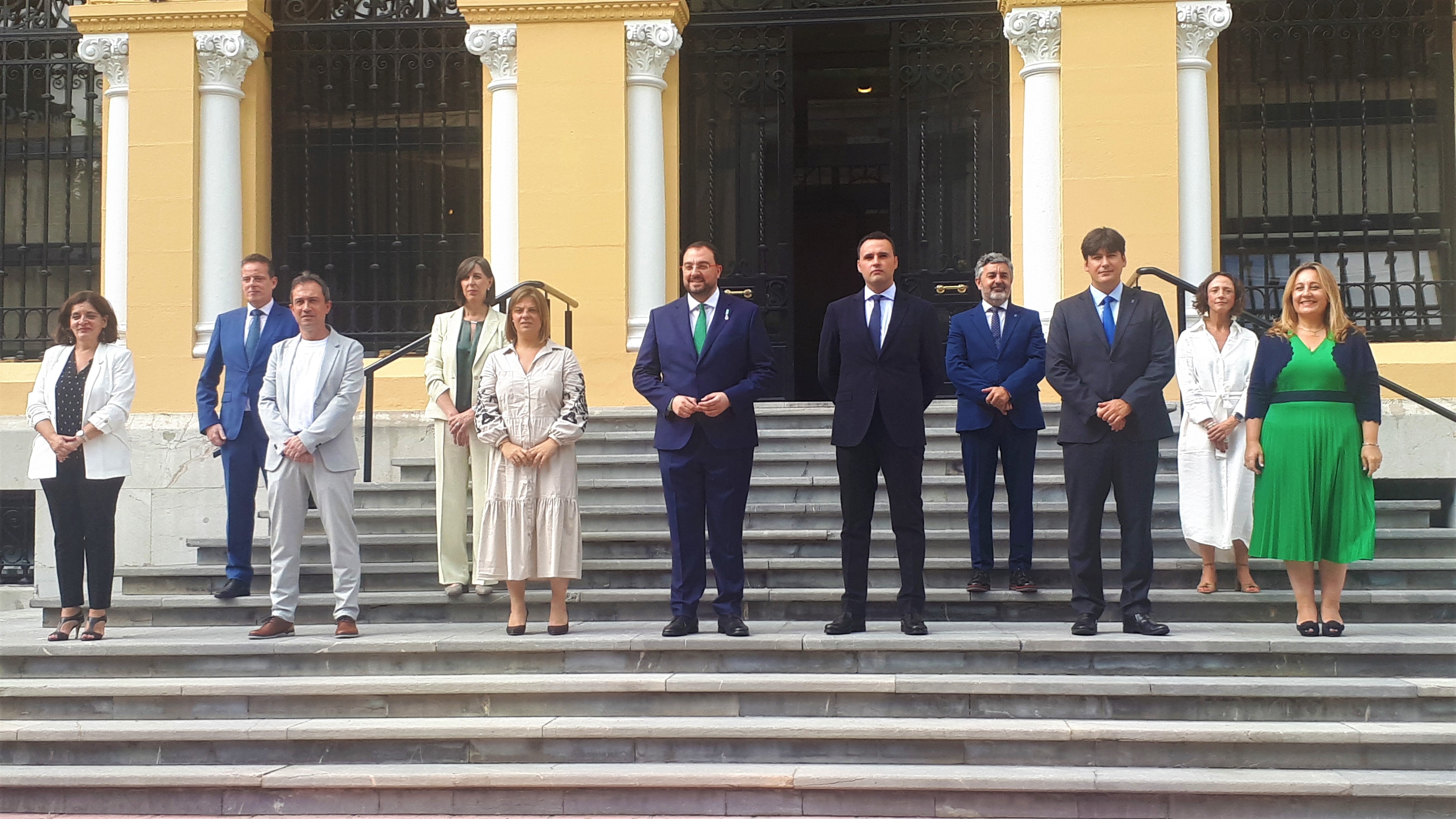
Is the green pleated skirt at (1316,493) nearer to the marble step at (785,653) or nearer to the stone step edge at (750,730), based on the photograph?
the marble step at (785,653)

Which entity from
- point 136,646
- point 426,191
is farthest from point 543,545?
point 426,191

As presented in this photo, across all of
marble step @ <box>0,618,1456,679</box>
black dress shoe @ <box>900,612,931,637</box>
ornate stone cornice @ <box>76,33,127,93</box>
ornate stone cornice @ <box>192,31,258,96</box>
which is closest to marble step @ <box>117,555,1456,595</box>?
marble step @ <box>0,618,1456,679</box>

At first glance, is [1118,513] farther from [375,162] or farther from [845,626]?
[375,162]

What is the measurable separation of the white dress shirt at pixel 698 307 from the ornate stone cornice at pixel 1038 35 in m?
5.21

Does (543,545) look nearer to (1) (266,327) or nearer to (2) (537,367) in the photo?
(2) (537,367)

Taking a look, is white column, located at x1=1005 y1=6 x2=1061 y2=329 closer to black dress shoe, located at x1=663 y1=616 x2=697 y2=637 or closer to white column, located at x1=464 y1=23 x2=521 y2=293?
white column, located at x1=464 y1=23 x2=521 y2=293

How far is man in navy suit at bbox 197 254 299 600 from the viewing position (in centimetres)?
790

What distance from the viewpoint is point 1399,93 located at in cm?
1148

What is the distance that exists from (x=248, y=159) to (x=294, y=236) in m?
0.75

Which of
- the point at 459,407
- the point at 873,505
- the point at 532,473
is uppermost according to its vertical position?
the point at 459,407

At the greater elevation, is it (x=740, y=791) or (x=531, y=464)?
(x=531, y=464)

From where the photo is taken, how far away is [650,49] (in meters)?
11.4

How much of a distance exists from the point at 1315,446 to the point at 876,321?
6.97 feet

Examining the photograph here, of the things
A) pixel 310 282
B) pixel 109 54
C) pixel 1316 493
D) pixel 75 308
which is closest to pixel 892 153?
pixel 310 282
